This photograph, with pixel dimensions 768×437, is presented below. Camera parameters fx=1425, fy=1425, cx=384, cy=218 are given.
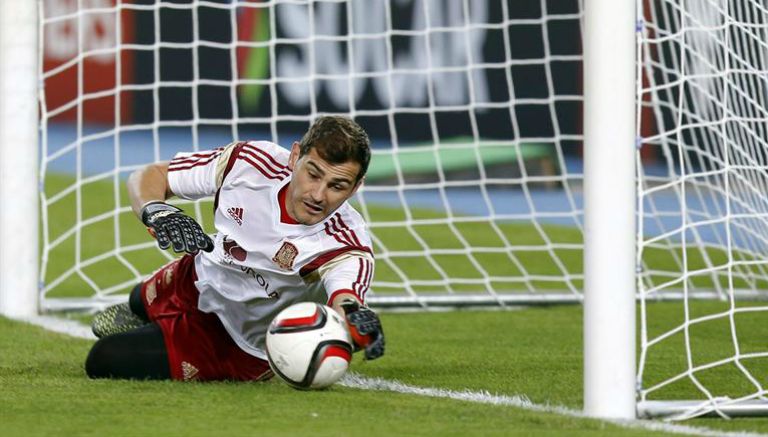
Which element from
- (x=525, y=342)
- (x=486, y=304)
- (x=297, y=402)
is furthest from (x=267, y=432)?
(x=486, y=304)

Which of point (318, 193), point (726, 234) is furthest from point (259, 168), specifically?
point (726, 234)

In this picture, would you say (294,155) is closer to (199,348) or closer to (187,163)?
(187,163)

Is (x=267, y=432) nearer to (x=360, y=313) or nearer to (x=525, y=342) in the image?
(x=360, y=313)

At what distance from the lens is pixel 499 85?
988 cm

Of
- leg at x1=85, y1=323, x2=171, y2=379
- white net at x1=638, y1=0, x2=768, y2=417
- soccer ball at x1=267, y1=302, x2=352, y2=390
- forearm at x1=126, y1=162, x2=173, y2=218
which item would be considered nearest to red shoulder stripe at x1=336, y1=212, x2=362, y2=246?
soccer ball at x1=267, y1=302, x2=352, y2=390

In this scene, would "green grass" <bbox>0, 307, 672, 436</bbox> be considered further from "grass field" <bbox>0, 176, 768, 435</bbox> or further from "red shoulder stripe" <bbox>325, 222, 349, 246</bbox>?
"red shoulder stripe" <bbox>325, 222, 349, 246</bbox>

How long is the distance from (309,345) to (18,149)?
281cm

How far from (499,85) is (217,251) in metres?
5.69

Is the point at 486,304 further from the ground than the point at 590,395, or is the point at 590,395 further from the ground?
the point at 590,395

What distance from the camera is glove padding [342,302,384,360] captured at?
12.5 ft

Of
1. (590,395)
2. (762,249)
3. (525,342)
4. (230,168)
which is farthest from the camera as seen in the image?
(762,249)

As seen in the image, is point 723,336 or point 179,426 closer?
point 179,426

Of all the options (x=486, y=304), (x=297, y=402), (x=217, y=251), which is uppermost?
(x=217, y=251)

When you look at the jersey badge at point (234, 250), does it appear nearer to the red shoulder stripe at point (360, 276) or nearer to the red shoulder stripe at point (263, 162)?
the red shoulder stripe at point (263, 162)
